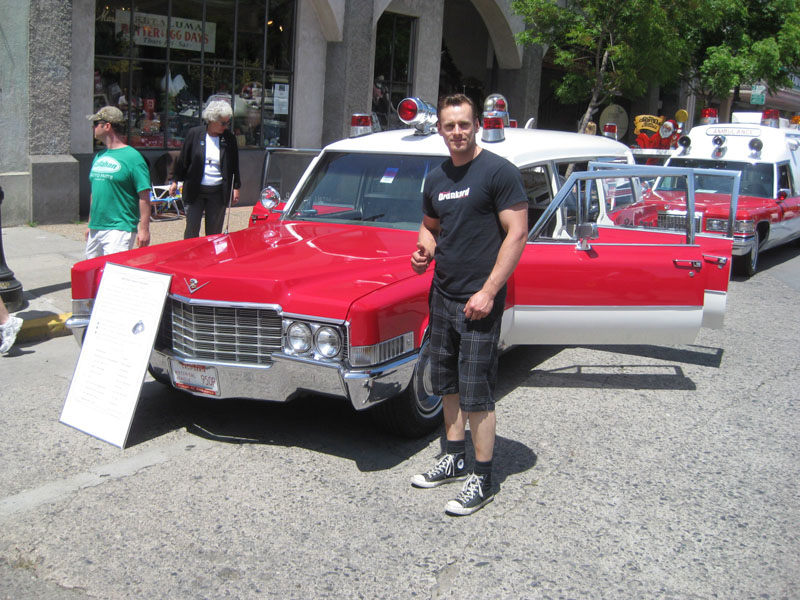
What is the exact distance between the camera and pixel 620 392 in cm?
613

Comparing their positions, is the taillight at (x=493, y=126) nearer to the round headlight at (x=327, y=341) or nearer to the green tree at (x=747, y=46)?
the round headlight at (x=327, y=341)

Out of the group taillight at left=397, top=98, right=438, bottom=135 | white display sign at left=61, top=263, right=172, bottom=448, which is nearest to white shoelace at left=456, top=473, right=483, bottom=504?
white display sign at left=61, top=263, right=172, bottom=448

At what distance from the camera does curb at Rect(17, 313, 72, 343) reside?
691 cm

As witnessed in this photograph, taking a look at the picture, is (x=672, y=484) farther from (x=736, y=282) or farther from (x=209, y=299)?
(x=736, y=282)

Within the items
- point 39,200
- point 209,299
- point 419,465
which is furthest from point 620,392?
point 39,200

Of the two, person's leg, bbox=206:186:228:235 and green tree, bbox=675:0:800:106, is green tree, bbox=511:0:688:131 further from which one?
person's leg, bbox=206:186:228:235

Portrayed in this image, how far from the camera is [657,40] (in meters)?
14.7

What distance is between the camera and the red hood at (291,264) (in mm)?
4320

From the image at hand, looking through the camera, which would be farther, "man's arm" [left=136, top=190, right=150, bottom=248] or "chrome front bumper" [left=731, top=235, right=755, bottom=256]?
"chrome front bumper" [left=731, top=235, right=755, bottom=256]

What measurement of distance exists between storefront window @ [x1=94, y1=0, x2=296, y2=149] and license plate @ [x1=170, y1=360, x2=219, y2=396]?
7.72 meters

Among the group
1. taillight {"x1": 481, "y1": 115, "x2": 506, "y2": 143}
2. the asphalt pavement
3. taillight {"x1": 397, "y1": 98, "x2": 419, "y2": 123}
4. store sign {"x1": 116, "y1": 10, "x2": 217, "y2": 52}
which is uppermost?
store sign {"x1": 116, "y1": 10, "x2": 217, "y2": 52}

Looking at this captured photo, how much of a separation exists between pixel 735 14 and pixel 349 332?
1842 centimetres

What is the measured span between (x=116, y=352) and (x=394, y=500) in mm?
1800

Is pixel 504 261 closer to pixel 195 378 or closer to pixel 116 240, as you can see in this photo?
pixel 195 378
